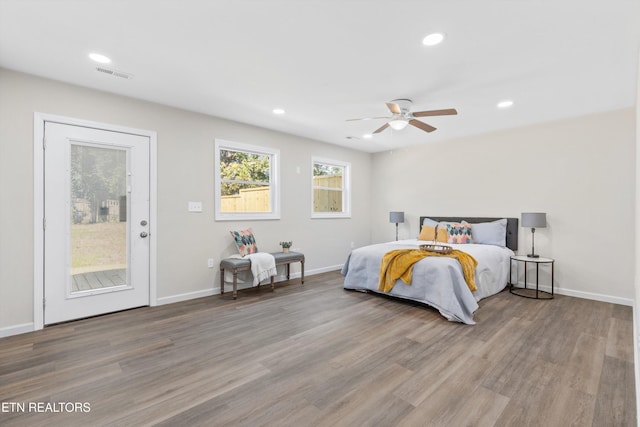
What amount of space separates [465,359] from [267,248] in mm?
3338

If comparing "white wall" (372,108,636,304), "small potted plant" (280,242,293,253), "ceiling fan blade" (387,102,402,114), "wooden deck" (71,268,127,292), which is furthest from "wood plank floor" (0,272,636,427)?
"ceiling fan blade" (387,102,402,114)

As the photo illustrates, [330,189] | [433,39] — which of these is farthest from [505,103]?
[330,189]

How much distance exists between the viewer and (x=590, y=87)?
3.27 meters

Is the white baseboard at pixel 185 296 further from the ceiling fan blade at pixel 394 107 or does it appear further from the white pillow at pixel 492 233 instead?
the white pillow at pixel 492 233

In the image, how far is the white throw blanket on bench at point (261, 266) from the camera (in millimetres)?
4262

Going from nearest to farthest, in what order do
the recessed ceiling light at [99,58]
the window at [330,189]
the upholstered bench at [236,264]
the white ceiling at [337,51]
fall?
the white ceiling at [337,51], the recessed ceiling light at [99,58], the upholstered bench at [236,264], the window at [330,189]

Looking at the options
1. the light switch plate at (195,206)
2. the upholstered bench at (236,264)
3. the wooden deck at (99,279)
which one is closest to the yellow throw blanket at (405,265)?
the upholstered bench at (236,264)

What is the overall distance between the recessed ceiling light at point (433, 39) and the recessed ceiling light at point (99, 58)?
2.80m

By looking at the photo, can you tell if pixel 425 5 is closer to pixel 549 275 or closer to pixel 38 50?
pixel 38 50

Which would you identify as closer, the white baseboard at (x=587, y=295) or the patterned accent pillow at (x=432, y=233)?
the white baseboard at (x=587, y=295)

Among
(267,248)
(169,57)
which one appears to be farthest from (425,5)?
(267,248)

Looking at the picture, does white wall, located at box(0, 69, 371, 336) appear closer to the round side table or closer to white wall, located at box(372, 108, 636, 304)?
white wall, located at box(372, 108, 636, 304)

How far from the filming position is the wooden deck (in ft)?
10.9

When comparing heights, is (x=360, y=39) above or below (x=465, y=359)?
above
